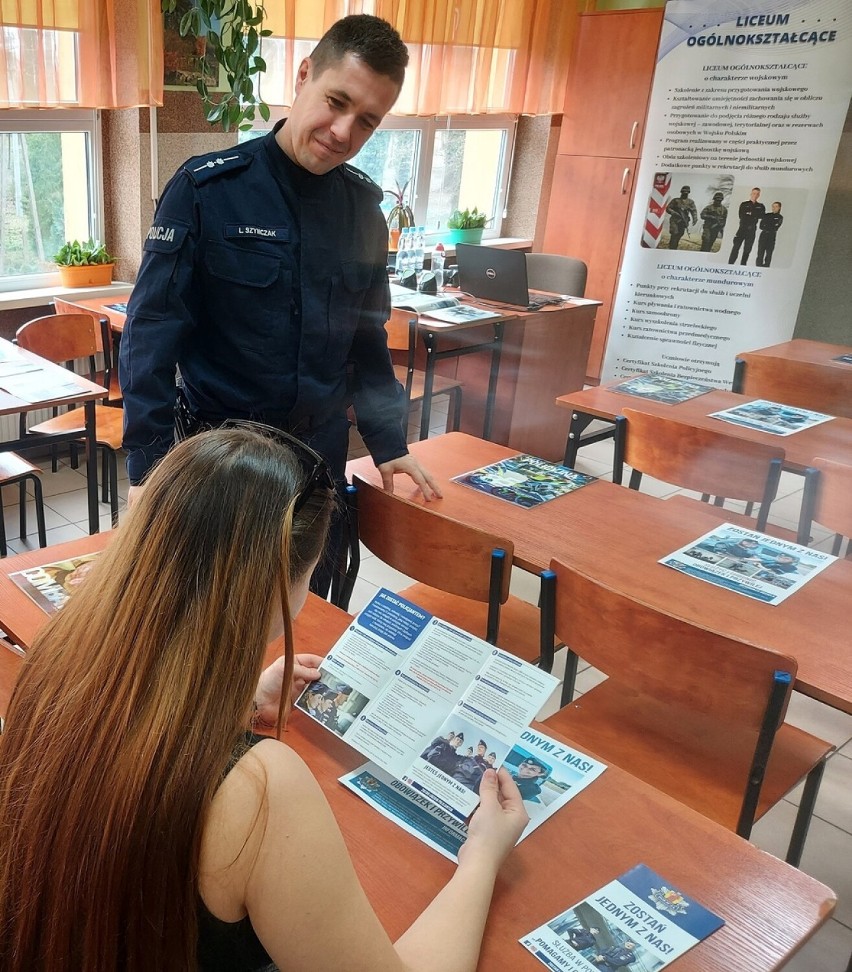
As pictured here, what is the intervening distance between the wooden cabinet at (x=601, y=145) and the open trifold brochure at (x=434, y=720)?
4.91 meters

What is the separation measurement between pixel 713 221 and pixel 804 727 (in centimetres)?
348

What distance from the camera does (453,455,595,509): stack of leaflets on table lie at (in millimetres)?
2166

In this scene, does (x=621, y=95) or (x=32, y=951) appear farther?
(x=621, y=95)

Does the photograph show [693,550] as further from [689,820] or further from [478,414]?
[478,414]

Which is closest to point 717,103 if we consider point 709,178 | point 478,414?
point 709,178

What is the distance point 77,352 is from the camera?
11.2 feet

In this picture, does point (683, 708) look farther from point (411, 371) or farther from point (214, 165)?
point (411, 371)

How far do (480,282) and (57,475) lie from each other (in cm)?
211

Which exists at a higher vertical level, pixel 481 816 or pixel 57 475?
pixel 481 816

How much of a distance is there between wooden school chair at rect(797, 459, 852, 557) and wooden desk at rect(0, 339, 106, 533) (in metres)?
2.08

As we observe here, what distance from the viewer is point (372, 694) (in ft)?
4.06

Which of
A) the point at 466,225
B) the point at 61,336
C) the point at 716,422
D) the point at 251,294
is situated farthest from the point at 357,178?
the point at 466,225

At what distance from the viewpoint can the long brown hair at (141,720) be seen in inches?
28.1

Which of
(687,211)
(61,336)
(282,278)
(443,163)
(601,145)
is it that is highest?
(601,145)
